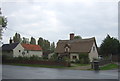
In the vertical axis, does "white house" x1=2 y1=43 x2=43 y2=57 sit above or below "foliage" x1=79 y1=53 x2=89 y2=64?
above

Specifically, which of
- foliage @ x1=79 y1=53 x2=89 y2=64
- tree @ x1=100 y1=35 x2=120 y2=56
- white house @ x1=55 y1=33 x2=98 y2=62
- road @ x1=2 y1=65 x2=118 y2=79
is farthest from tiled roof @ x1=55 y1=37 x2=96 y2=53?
road @ x1=2 y1=65 x2=118 y2=79

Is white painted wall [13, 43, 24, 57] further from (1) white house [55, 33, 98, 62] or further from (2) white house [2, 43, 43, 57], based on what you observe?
(1) white house [55, 33, 98, 62]

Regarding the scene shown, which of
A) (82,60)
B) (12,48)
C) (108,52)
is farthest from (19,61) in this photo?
(108,52)

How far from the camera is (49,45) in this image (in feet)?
396

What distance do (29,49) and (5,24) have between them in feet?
133

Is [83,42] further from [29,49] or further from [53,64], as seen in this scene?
[29,49]

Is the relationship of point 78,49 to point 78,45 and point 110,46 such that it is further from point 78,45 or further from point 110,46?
point 110,46

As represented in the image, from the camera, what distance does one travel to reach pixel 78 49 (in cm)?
5188

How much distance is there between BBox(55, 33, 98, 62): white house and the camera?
5056cm

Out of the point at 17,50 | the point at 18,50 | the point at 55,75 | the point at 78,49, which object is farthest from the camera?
the point at 18,50

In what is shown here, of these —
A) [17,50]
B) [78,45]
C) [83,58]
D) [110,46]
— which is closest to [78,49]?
[78,45]

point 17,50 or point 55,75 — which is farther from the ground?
point 17,50

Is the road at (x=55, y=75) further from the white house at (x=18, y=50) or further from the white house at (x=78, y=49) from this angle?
the white house at (x=18, y=50)

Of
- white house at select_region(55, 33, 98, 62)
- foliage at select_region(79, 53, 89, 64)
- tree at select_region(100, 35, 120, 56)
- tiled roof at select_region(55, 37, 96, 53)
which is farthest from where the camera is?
tree at select_region(100, 35, 120, 56)
